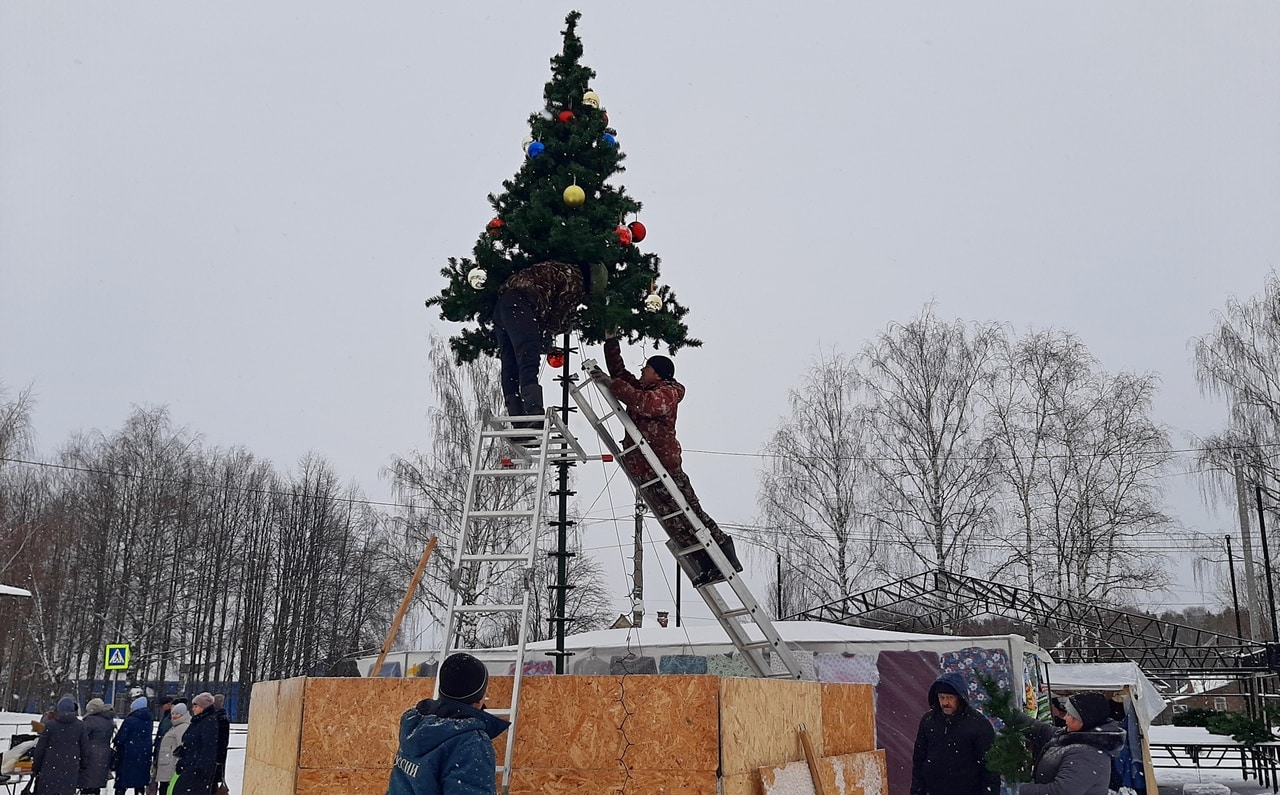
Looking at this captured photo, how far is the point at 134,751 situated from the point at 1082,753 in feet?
34.1

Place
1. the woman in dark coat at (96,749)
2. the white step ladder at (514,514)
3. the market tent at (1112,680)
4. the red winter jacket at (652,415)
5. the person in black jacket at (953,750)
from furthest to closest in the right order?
the market tent at (1112,680) → the woman in dark coat at (96,749) → the red winter jacket at (652,415) → the person in black jacket at (953,750) → the white step ladder at (514,514)

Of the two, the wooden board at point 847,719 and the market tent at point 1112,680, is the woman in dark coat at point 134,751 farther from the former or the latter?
the market tent at point 1112,680

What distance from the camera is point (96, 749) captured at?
10.5 m

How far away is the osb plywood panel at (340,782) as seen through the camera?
18.5 ft

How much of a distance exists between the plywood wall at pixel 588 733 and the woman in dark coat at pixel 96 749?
5.72m

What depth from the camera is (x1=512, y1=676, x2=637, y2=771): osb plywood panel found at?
5.30 metres

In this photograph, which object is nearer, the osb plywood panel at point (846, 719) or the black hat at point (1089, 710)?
the black hat at point (1089, 710)

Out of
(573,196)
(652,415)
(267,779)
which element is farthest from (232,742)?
(573,196)

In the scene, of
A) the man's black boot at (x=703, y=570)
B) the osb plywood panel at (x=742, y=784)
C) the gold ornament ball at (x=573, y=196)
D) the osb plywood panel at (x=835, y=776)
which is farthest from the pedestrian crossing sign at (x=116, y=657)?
the osb plywood panel at (x=742, y=784)

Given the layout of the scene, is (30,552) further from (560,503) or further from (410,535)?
(560,503)

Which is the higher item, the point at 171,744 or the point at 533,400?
the point at 533,400

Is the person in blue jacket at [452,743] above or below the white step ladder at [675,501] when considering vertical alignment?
below

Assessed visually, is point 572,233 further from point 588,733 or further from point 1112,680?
point 1112,680

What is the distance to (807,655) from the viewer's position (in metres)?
13.6
